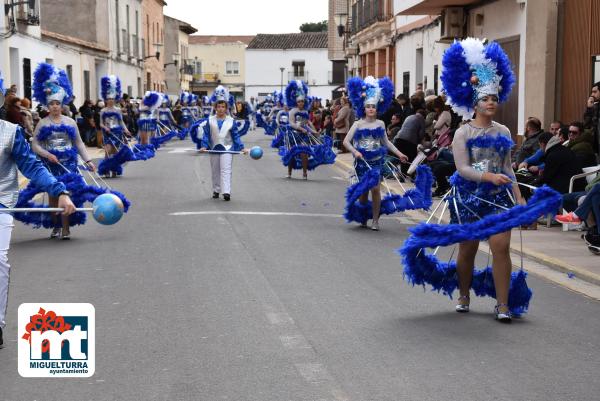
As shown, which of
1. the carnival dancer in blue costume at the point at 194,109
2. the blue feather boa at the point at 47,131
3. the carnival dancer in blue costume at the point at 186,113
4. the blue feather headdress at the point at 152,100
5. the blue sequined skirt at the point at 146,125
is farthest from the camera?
the carnival dancer in blue costume at the point at 194,109

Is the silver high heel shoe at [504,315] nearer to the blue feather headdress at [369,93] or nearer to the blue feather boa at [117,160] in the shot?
the blue feather headdress at [369,93]

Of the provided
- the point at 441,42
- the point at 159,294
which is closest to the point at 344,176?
the point at 441,42

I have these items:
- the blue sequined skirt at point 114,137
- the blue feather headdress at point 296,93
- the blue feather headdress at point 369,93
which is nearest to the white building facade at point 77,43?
the blue sequined skirt at point 114,137

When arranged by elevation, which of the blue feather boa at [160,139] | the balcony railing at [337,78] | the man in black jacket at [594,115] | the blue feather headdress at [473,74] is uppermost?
the balcony railing at [337,78]

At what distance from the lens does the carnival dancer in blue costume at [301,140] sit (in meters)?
23.1

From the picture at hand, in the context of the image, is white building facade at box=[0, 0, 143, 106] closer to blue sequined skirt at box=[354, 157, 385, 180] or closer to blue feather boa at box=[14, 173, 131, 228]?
blue feather boa at box=[14, 173, 131, 228]

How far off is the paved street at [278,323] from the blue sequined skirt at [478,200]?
87 centimetres

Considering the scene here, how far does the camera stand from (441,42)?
27.4m

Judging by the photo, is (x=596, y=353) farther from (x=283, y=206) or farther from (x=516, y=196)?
(x=283, y=206)

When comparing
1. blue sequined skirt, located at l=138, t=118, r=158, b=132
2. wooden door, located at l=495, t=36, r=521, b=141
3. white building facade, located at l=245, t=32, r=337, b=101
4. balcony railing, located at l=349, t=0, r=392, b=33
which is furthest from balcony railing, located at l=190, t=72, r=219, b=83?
wooden door, located at l=495, t=36, r=521, b=141

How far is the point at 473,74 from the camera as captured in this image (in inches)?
329

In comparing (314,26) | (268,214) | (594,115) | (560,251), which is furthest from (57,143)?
(314,26)

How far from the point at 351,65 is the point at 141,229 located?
3946 cm

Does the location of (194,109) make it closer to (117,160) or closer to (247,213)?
(117,160)
